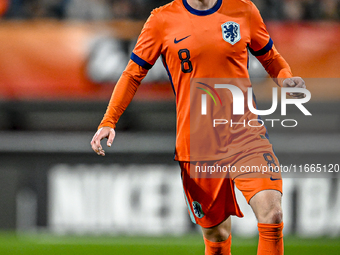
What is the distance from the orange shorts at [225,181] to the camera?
2.79 m

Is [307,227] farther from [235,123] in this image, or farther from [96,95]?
[235,123]

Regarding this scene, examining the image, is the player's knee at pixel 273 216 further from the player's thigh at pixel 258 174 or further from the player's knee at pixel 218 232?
the player's knee at pixel 218 232

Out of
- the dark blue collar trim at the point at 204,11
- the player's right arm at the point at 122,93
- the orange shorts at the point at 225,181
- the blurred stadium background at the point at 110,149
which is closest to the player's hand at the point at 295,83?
the orange shorts at the point at 225,181

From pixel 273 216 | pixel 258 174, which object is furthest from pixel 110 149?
pixel 273 216

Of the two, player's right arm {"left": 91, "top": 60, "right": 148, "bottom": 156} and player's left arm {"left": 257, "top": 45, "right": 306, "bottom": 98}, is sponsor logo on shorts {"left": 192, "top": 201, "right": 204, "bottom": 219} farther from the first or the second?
player's left arm {"left": 257, "top": 45, "right": 306, "bottom": 98}

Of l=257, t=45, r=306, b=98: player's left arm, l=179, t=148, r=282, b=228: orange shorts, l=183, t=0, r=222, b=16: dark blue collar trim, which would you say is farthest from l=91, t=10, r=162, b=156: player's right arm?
l=257, t=45, r=306, b=98: player's left arm

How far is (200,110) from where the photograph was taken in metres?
3.08

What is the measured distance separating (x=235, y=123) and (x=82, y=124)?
3.86 m

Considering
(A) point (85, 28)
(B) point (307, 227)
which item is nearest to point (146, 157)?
(A) point (85, 28)

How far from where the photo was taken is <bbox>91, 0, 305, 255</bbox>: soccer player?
2.96 metres

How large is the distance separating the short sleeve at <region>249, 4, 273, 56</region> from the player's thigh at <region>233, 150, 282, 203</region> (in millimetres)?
728

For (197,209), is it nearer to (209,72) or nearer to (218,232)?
(218,232)

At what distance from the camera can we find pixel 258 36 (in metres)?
3.13

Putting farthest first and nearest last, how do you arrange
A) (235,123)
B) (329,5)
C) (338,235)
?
(329,5) → (338,235) → (235,123)
